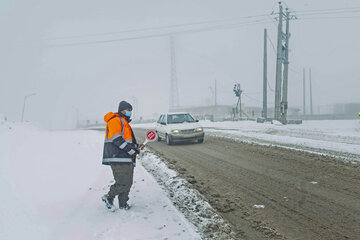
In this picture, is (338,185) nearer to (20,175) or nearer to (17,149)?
(20,175)

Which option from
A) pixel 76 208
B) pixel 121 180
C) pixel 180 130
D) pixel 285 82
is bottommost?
pixel 76 208

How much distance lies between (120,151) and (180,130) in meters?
8.13

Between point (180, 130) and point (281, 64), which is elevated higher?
point (281, 64)

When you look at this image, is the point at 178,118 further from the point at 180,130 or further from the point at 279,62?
the point at 279,62

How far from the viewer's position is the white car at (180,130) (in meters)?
12.3

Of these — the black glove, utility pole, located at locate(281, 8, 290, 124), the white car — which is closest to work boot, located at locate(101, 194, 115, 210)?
the black glove

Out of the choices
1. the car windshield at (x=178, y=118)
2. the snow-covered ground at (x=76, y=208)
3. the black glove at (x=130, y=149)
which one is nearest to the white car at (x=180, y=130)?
the car windshield at (x=178, y=118)

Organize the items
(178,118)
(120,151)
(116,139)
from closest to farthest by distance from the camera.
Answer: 1. (116,139)
2. (120,151)
3. (178,118)

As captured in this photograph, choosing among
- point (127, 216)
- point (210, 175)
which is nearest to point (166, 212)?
point (127, 216)

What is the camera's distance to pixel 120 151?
4227 millimetres

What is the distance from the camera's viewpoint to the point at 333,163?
23.5ft

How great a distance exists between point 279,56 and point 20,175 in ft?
79.2

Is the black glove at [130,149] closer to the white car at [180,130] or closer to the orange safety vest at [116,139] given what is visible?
the orange safety vest at [116,139]

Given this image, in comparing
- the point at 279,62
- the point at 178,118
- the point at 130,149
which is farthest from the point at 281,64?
the point at 130,149
